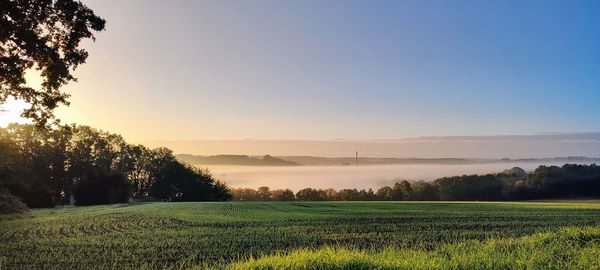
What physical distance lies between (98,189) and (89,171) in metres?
4.18

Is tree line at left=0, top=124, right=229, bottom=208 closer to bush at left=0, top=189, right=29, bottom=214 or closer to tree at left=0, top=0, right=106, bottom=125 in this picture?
bush at left=0, top=189, right=29, bottom=214

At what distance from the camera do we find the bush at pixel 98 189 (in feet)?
289

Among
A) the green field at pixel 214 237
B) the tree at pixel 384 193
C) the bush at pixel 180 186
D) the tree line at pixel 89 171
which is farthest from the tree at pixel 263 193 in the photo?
the green field at pixel 214 237

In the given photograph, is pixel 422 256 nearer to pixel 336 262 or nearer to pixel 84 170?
pixel 336 262

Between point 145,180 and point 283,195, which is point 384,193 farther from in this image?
point 145,180

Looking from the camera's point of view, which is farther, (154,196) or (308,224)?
(154,196)

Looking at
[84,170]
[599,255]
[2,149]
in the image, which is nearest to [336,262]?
[599,255]

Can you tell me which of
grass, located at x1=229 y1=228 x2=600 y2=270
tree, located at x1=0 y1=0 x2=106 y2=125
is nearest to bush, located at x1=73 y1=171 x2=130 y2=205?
tree, located at x1=0 y1=0 x2=106 y2=125

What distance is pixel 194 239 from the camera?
89.8 feet

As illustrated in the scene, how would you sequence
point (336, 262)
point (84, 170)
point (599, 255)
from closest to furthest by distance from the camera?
point (336, 262) → point (599, 255) → point (84, 170)

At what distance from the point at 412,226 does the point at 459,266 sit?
2564 cm

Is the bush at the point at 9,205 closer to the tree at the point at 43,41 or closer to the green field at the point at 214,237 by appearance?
the green field at the point at 214,237

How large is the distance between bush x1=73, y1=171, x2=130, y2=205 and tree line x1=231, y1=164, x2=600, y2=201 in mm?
36537

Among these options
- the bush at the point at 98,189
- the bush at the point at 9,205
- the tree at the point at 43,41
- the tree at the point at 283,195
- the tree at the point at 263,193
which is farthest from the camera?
the tree at the point at 263,193
